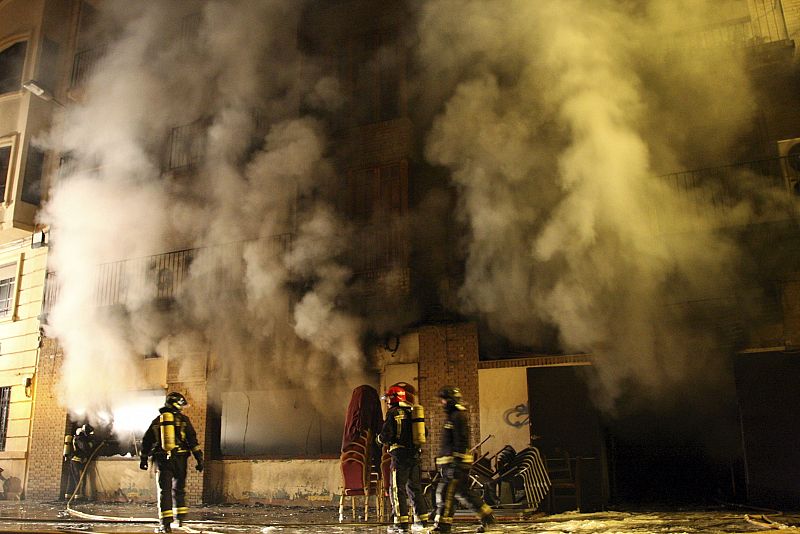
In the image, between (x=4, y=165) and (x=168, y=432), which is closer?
(x=168, y=432)

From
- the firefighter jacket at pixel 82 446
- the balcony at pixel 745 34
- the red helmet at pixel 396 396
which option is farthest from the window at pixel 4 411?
the balcony at pixel 745 34

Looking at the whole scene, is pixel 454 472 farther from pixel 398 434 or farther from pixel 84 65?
pixel 84 65

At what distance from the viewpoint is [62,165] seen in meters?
15.2

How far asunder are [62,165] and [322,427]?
358 inches

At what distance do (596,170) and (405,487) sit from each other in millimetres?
5801

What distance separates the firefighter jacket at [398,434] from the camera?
7.35 meters

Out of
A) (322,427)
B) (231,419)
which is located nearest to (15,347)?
(231,419)

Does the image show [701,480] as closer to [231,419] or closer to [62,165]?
[231,419]

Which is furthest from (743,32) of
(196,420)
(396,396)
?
(196,420)

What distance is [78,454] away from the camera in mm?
13211

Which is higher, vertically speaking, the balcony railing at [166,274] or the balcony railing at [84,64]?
the balcony railing at [84,64]

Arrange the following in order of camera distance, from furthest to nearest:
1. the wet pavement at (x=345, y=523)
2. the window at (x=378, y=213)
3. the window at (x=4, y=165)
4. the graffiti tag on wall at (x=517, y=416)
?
the window at (x=4, y=165) < the window at (x=378, y=213) < the graffiti tag on wall at (x=517, y=416) < the wet pavement at (x=345, y=523)

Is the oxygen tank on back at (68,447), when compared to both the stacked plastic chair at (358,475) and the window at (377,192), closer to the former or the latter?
the stacked plastic chair at (358,475)

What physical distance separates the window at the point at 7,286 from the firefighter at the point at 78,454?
389 centimetres
